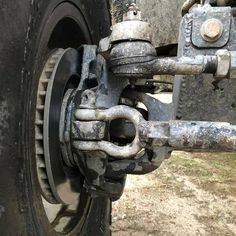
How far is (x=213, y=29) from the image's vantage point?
1.22 meters

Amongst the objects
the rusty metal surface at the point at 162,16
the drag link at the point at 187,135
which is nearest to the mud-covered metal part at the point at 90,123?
the drag link at the point at 187,135

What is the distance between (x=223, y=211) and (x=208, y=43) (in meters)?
1.69

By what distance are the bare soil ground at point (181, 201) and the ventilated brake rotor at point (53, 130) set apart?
1246 millimetres

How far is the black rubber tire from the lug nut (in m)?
0.41

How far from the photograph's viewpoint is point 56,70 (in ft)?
3.83

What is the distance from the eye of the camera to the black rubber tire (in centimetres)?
85

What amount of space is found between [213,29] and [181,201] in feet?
5.81

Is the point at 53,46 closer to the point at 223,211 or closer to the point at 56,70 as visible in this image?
the point at 56,70

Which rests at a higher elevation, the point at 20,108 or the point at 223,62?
the point at 223,62

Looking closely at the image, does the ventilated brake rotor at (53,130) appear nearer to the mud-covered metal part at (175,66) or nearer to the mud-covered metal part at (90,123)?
the mud-covered metal part at (90,123)

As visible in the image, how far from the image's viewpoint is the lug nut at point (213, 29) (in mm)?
1224

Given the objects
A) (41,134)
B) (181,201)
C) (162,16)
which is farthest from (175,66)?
(181,201)


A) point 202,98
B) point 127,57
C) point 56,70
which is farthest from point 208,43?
point 56,70

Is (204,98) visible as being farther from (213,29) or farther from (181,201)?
(181,201)
